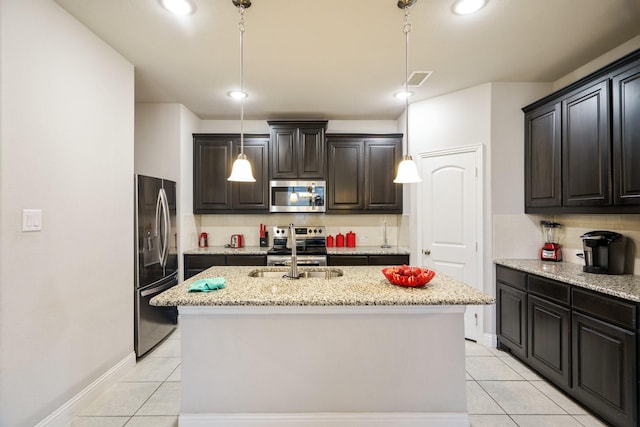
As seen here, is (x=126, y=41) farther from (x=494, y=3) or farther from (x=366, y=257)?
(x=366, y=257)

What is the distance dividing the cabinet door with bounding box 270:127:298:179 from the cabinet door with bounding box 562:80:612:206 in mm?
2818

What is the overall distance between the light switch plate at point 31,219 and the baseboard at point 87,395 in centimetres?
116

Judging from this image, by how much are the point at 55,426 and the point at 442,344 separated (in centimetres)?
247

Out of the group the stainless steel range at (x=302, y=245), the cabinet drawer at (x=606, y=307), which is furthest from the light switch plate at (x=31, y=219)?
the cabinet drawer at (x=606, y=307)

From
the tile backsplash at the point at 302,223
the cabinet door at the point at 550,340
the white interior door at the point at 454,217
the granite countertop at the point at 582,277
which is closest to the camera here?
the granite countertop at the point at 582,277

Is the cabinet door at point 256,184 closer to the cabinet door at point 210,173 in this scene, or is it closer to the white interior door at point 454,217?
the cabinet door at point 210,173

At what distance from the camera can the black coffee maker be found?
2328 millimetres

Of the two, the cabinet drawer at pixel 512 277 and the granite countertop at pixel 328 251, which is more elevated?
the granite countertop at pixel 328 251

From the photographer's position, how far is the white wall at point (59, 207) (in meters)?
1.68

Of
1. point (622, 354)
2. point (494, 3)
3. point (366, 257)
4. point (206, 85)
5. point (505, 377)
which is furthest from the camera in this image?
point (366, 257)

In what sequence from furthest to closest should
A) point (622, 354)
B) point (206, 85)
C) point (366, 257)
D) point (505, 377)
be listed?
point (366, 257) → point (206, 85) → point (505, 377) → point (622, 354)

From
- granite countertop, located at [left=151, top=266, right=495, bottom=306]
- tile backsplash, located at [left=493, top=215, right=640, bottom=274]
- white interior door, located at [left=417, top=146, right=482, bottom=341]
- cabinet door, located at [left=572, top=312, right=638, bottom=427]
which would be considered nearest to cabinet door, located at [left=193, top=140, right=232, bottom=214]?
granite countertop, located at [left=151, top=266, right=495, bottom=306]

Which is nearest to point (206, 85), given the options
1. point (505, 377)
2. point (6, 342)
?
point (6, 342)

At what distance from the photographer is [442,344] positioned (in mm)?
1896
